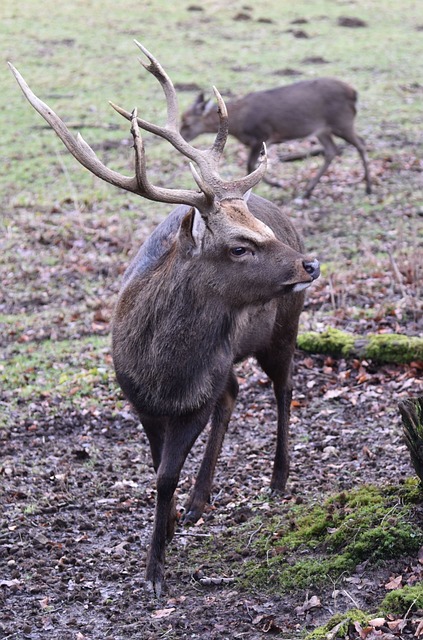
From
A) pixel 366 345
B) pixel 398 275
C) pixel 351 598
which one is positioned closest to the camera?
pixel 351 598

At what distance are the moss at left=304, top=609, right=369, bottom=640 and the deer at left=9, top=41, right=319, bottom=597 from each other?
1066 mm

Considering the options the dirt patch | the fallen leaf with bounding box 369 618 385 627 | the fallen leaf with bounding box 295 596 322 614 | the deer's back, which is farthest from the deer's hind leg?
the dirt patch

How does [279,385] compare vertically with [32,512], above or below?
above

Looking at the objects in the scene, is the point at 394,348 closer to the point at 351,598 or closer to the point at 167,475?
the point at 167,475

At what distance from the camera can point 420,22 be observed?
78.2ft

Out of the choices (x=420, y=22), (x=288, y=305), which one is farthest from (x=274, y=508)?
(x=420, y=22)

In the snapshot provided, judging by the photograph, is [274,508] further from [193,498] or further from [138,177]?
[138,177]

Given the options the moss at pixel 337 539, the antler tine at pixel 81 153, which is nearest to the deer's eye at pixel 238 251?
the antler tine at pixel 81 153

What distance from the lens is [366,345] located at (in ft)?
23.2

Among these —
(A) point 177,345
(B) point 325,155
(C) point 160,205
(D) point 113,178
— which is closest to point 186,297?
(A) point 177,345

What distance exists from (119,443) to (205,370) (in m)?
1.95

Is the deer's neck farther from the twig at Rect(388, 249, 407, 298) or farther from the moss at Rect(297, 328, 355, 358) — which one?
the twig at Rect(388, 249, 407, 298)

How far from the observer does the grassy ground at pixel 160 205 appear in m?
6.66

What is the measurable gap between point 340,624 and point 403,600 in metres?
0.28
